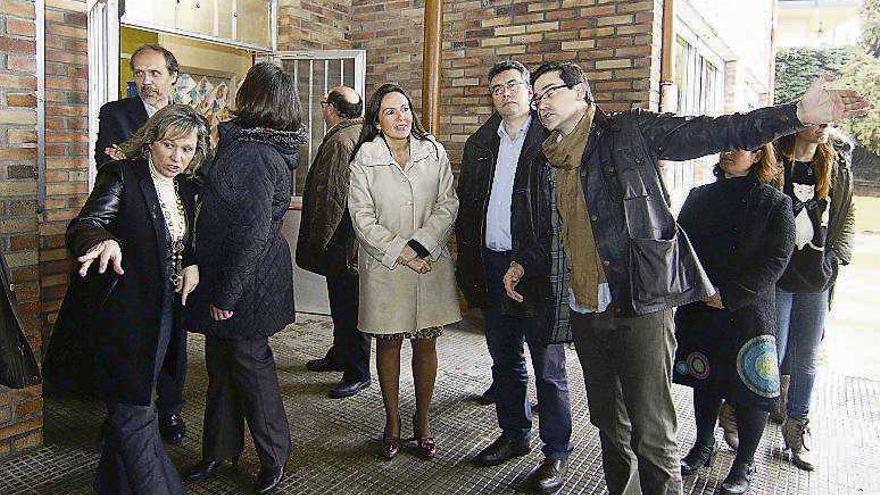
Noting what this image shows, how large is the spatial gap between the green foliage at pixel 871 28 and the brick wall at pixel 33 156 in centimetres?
1850

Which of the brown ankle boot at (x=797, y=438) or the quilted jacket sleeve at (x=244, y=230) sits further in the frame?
the brown ankle boot at (x=797, y=438)

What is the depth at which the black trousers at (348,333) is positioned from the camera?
4.39 metres

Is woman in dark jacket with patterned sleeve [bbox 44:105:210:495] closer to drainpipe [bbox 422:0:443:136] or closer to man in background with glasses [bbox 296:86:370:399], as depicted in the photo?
man in background with glasses [bbox 296:86:370:399]

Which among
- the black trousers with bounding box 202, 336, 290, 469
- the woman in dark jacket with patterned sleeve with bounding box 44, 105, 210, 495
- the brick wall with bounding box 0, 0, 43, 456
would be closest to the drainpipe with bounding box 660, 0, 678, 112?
the black trousers with bounding box 202, 336, 290, 469

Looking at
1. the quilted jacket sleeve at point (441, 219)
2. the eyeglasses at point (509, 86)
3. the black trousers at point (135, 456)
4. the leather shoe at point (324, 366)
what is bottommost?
the leather shoe at point (324, 366)

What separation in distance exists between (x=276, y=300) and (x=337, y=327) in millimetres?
1672

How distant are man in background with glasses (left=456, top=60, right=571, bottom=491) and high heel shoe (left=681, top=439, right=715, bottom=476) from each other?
59 cm

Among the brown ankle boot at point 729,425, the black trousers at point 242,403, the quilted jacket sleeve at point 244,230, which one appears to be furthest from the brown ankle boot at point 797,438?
the quilted jacket sleeve at point 244,230

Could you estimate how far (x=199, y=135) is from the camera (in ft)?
8.86

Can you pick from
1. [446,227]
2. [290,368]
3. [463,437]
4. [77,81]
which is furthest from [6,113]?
[463,437]

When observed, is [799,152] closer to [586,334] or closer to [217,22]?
[586,334]

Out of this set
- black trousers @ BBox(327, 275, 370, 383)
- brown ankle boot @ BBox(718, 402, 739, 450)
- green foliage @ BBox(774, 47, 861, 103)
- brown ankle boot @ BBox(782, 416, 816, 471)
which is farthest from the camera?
green foliage @ BBox(774, 47, 861, 103)

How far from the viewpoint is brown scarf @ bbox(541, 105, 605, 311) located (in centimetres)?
248

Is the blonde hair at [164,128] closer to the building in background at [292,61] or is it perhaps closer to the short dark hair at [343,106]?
the building in background at [292,61]
